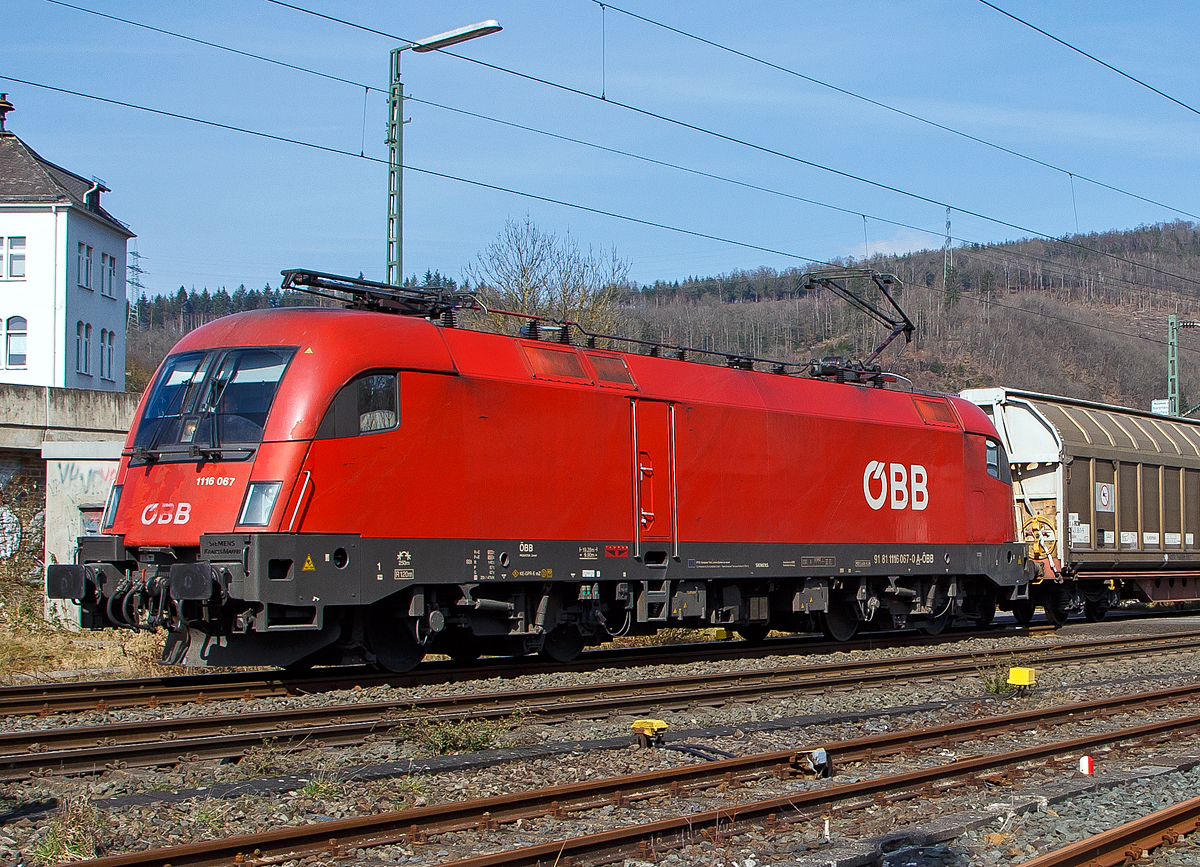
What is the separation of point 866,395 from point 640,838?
1182 centimetres

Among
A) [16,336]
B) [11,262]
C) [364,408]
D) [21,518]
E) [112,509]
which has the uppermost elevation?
[11,262]

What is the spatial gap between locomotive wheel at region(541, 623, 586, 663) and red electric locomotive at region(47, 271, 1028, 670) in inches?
1.3

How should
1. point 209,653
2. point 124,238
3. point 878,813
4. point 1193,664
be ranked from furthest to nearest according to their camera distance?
point 124,238, point 1193,664, point 209,653, point 878,813

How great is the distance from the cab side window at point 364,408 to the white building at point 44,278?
108ft

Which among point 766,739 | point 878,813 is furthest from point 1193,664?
point 878,813

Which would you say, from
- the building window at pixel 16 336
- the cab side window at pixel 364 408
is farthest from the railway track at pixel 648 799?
the building window at pixel 16 336

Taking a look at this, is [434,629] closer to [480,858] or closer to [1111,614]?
[480,858]

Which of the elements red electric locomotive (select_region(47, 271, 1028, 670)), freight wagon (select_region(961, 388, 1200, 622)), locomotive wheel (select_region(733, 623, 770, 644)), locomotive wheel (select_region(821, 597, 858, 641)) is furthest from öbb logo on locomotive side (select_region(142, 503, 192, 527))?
freight wagon (select_region(961, 388, 1200, 622))

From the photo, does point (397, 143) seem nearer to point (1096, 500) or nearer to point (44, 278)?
point (1096, 500)

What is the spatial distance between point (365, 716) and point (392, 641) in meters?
2.30

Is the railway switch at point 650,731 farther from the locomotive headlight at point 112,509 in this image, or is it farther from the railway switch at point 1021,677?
the locomotive headlight at point 112,509

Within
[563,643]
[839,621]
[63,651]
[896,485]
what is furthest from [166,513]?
[896,485]

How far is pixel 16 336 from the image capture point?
4066cm

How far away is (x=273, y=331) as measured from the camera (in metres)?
11.2
